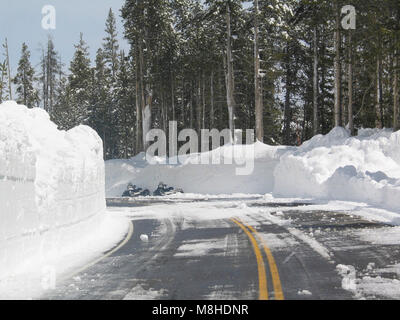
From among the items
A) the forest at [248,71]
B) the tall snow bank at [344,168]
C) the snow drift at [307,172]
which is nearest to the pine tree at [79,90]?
the forest at [248,71]

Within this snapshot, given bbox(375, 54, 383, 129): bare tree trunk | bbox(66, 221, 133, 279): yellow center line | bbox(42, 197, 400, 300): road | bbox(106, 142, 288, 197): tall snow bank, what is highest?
bbox(375, 54, 383, 129): bare tree trunk

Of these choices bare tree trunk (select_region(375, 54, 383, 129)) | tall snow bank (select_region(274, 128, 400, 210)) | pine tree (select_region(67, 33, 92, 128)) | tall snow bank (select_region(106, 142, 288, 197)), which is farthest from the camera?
pine tree (select_region(67, 33, 92, 128))

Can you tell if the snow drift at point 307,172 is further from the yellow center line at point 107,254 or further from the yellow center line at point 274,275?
the yellow center line at point 107,254

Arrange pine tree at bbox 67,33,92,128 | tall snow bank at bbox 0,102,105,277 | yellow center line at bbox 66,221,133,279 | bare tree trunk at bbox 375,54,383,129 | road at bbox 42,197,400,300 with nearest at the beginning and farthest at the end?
road at bbox 42,197,400,300 → tall snow bank at bbox 0,102,105,277 → yellow center line at bbox 66,221,133,279 → bare tree trunk at bbox 375,54,383,129 → pine tree at bbox 67,33,92,128

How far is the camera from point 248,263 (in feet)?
28.9

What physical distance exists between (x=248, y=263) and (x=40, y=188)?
5.03 metres

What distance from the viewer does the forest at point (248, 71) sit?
103 ft

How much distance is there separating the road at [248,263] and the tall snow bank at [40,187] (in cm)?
135

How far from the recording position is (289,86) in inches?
1874

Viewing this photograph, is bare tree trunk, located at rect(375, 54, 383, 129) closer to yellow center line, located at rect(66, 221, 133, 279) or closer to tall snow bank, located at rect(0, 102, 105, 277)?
yellow center line, located at rect(66, 221, 133, 279)

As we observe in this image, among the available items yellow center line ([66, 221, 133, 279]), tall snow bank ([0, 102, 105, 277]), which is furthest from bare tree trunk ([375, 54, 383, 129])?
tall snow bank ([0, 102, 105, 277])

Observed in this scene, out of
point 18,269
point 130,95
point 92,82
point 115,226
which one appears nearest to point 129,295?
point 18,269

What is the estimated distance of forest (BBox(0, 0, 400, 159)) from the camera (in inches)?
1230

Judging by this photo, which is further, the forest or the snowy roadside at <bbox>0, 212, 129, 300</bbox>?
the forest
